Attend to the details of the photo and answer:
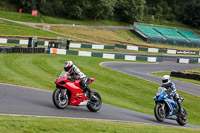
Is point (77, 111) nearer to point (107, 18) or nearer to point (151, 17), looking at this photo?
point (107, 18)

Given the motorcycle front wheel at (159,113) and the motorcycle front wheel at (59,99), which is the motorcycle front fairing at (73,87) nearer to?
the motorcycle front wheel at (59,99)

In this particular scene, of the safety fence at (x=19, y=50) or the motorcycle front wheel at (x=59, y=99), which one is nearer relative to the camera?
the motorcycle front wheel at (x=59, y=99)

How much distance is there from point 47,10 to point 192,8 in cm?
4878

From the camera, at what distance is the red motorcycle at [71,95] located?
38.0ft

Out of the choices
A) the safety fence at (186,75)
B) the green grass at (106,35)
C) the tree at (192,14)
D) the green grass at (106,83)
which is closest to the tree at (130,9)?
the green grass at (106,35)

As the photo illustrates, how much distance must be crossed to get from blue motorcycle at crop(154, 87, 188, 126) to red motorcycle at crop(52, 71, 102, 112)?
2.41 m

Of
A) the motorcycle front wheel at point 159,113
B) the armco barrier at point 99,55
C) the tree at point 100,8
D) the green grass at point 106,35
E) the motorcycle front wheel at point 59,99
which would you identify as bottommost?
the motorcycle front wheel at point 159,113

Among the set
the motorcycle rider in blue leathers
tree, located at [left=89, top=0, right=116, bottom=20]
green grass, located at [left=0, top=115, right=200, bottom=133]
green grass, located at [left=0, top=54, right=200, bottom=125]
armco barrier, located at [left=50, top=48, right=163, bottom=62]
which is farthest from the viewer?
tree, located at [left=89, top=0, right=116, bottom=20]

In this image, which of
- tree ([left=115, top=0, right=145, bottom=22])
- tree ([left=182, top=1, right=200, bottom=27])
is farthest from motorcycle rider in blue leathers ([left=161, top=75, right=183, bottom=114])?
tree ([left=182, top=1, right=200, bottom=27])

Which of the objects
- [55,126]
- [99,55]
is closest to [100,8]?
[99,55]

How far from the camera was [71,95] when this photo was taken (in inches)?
472

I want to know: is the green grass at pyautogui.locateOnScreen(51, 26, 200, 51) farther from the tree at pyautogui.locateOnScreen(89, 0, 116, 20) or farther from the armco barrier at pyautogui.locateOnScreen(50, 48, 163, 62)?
the armco barrier at pyautogui.locateOnScreen(50, 48, 163, 62)

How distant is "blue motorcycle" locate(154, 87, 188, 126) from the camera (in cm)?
1309

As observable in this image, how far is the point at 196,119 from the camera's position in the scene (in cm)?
1731
